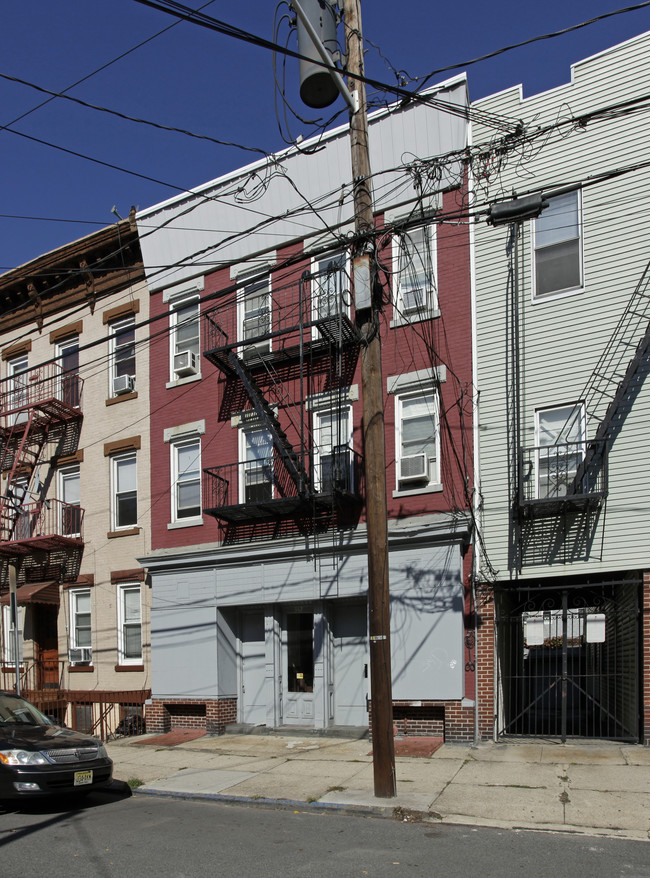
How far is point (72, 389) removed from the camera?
2083 cm

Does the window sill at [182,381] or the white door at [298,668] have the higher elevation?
the window sill at [182,381]

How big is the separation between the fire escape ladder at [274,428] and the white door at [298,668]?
2917 millimetres

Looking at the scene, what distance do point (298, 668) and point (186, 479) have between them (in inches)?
195

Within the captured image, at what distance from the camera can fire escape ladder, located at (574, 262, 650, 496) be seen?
520 inches

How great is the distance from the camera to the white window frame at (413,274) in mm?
15453

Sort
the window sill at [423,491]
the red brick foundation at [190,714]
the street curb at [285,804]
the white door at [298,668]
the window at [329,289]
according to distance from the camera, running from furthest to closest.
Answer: the red brick foundation at [190,714] < the window at [329,289] < the white door at [298,668] < the window sill at [423,491] < the street curb at [285,804]

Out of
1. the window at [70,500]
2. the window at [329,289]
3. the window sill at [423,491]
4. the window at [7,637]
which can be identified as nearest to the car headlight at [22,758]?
the window sill at [423,491]

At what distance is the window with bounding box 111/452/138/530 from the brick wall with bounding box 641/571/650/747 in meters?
11.4

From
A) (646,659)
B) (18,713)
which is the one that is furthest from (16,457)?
(646,659)

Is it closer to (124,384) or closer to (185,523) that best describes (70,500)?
(124,384)

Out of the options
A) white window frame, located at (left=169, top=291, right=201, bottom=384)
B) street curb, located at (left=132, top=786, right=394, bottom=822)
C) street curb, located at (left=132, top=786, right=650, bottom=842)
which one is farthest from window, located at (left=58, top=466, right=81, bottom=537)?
street curb, located at (left=132, top=786, right=650, bottom=842)

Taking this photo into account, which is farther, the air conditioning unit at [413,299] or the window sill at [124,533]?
the window sill at [124,533]

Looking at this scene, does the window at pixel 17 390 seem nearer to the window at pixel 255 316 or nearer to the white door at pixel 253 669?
the window at pixel 255 316

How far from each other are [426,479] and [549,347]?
322 centimetres
